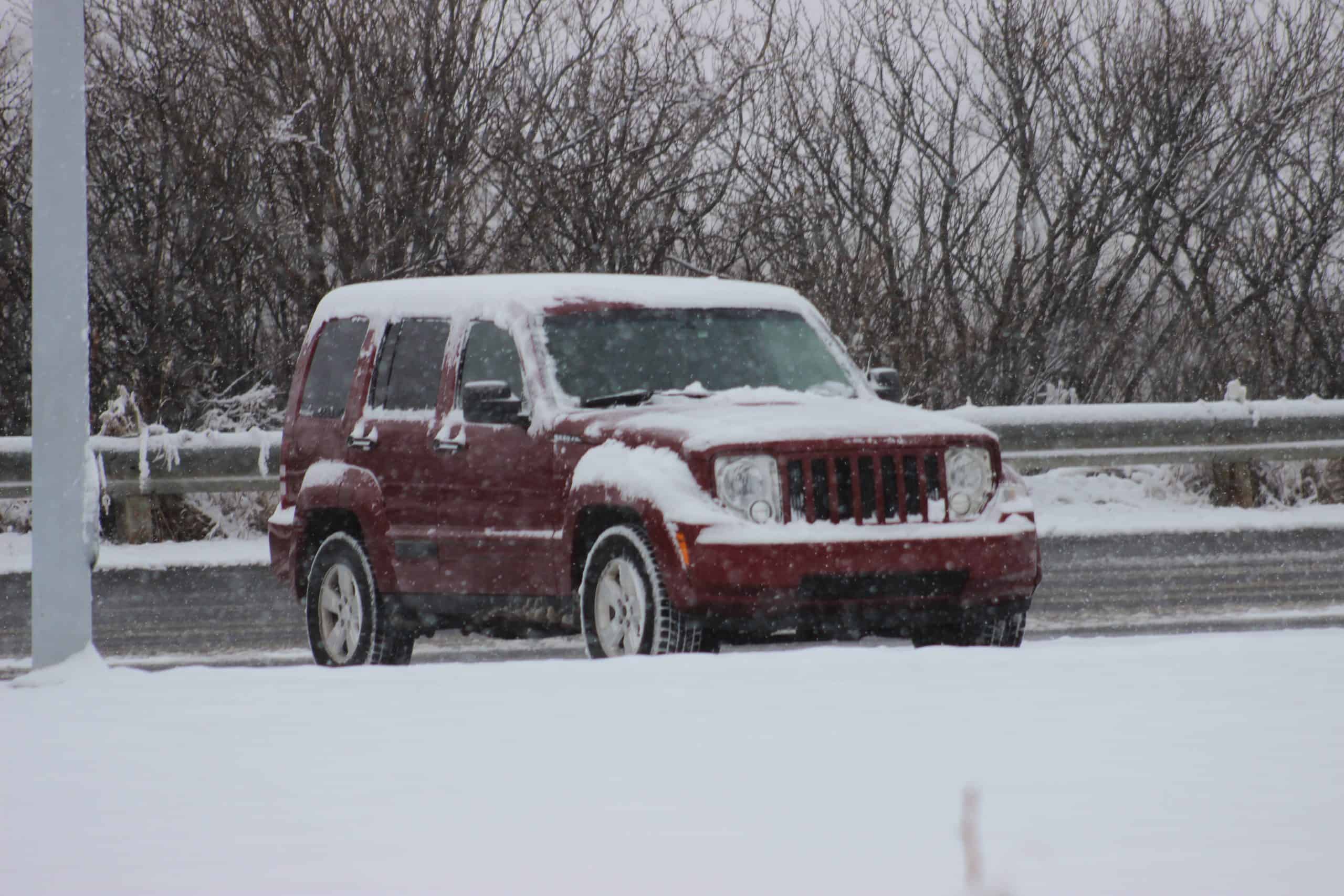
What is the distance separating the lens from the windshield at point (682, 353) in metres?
8.70

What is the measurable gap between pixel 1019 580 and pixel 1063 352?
37.9 feet

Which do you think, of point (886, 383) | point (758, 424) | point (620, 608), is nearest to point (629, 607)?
point (620, 608)

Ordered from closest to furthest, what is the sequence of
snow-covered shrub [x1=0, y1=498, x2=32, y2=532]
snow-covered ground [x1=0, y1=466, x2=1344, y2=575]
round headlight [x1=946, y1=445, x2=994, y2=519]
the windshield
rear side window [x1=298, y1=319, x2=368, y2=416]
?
round headlight [x1=946, y1=445, x2=994, y2=519] → the windshield → rear side window [x1=298, y1=319, x2=368, y2=416] → snow-covered ground [x1=0, y1=466, x2=1344, y2=575] → snow-covered shrub [x1=0, y1=498, x2=32, y2=532]

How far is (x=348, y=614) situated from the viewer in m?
9.41

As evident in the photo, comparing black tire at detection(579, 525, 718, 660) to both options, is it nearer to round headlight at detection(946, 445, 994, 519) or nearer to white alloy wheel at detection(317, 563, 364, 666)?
round headlight at detection(946, 445, 994, 519)

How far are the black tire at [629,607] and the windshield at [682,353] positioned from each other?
897 millimetres

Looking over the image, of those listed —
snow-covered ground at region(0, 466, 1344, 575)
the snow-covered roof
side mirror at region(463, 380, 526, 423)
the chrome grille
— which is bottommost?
snow-covered ground at region(0, 466, 1344, 575)

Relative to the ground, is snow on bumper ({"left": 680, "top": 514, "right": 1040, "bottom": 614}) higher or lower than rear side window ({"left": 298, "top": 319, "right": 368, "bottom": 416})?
lower

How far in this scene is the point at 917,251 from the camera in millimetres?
19312

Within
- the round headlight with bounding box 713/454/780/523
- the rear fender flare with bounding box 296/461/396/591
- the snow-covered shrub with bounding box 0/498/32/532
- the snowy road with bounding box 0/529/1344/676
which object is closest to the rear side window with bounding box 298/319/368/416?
the rear fender flare with bounding box 296/461/396/591

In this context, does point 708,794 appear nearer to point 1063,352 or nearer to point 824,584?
point 824,584

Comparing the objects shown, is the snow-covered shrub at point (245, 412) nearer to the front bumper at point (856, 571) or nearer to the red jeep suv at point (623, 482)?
the red jeep suv at point (623, 482)

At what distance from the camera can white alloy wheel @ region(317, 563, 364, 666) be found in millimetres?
9328

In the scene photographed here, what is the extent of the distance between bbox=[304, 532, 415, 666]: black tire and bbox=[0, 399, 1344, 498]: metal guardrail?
479 centimetres
